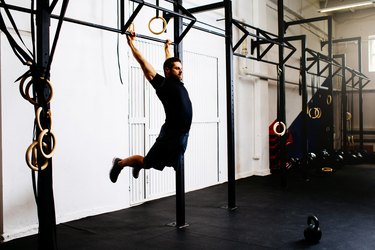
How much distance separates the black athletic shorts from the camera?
3.33m

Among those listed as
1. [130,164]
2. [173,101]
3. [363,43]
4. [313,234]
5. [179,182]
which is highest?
[363,43]

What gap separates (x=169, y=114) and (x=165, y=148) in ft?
0.98

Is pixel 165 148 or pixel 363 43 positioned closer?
pixel 165 148

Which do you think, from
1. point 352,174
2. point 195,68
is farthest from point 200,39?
point 352,174

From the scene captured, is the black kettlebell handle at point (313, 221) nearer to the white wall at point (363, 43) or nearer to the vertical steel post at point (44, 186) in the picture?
the vertical steel post at point (44, 186)

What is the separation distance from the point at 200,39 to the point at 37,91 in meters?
4.73

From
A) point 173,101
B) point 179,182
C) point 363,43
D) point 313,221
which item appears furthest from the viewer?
point 363,43

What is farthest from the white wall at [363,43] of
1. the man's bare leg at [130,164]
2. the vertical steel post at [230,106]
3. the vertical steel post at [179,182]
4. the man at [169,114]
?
the man's bare leg at [130,164]

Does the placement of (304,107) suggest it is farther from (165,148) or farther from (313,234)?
(165,148)

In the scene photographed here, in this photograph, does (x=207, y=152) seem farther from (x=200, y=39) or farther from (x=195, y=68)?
(x=200, y=39)

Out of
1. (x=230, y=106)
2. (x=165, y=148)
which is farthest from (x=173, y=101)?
(x=230, y=106)

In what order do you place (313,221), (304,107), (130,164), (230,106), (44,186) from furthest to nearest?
(304,107), (230,106), (313,221), (130,164), (44,186)

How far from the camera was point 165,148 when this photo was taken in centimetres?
333

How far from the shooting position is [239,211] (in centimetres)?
476
